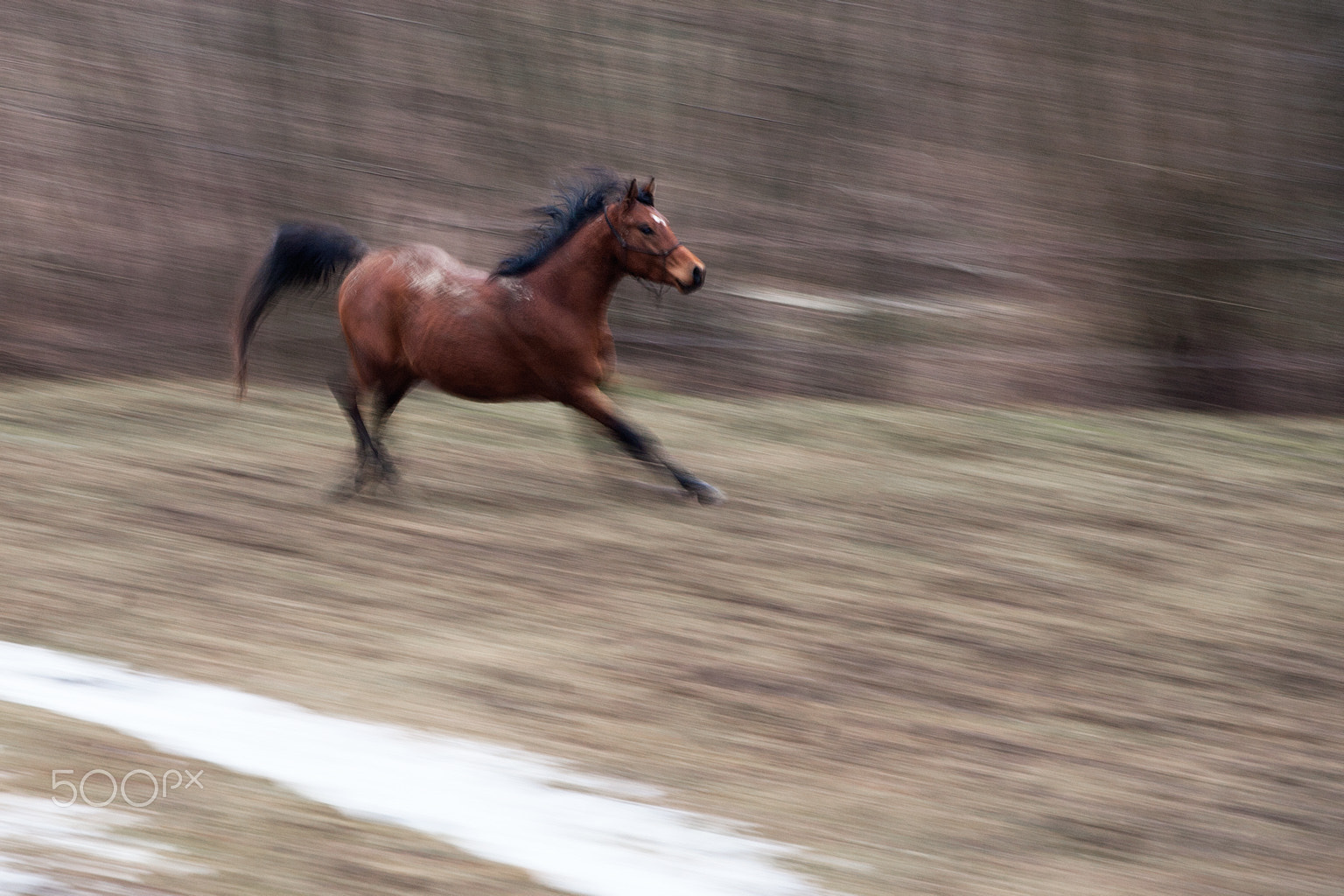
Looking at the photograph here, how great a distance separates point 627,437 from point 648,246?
2.94ft

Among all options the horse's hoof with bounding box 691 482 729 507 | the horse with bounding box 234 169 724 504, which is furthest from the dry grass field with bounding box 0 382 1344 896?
the horse with bounding box 234 169 724 504

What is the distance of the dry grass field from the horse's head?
1.14 meters

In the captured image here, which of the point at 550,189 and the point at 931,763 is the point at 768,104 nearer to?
the point at 550,189

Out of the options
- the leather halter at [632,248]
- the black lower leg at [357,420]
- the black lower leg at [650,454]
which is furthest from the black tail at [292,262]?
the black lower leg at [650,454]

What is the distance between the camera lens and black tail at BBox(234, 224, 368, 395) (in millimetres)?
7035

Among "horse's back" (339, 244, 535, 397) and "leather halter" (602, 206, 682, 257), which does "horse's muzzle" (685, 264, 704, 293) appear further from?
"horse's back" (339, 244, 535, 397)

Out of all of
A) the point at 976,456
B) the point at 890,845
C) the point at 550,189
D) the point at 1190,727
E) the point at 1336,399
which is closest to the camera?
the point at 890,845

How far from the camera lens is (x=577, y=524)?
6457 mm

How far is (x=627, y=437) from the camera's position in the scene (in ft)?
21.6

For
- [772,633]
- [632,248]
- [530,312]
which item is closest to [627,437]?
[530,312]

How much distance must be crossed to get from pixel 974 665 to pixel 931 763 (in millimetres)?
843

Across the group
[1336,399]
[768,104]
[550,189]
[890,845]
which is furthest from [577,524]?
[768,104]

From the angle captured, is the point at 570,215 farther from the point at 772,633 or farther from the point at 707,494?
the point at 772,633

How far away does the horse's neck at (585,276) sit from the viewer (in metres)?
6.52
